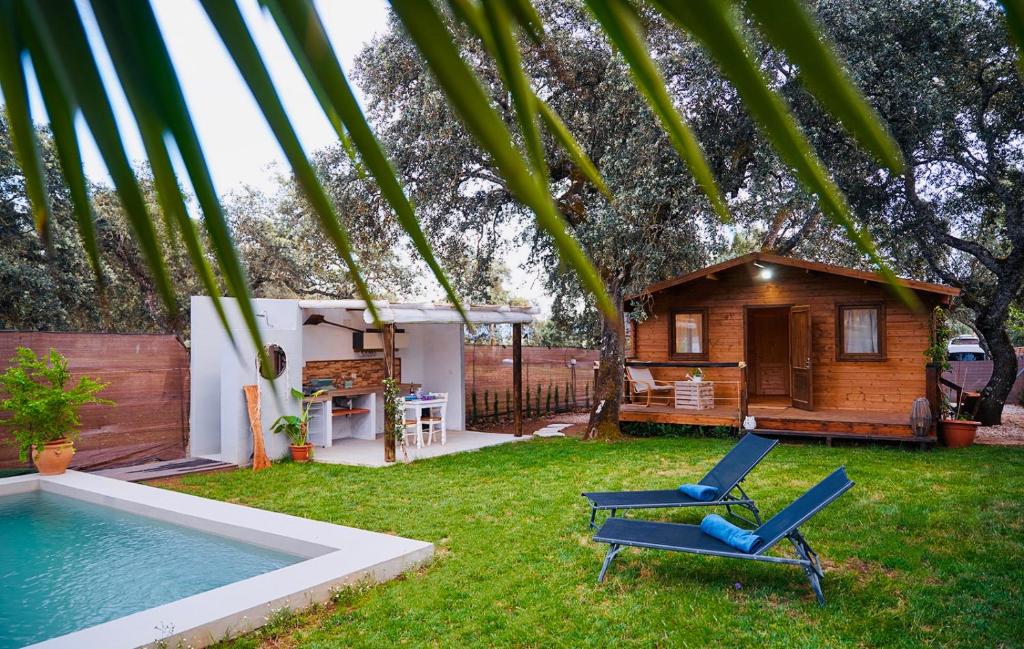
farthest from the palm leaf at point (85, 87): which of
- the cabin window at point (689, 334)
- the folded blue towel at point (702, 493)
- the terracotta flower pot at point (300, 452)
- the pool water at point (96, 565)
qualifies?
the cabin window at point (689, 334)

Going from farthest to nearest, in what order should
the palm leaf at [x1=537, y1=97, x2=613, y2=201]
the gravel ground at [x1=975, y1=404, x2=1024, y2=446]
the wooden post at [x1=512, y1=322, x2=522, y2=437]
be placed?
the wooden post at [x1=512, y1=322, x2=522, y2=437] < the gravel ground at [x1=975, y1=404, x2=1024, y2=446] < the palm leaf at [x1=537, y1=97, x2=613, y2=201]

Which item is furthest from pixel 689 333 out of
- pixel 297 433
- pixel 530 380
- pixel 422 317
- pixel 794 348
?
pixel 297 433

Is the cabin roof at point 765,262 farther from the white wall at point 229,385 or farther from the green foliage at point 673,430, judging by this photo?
the white wall at point 229,385

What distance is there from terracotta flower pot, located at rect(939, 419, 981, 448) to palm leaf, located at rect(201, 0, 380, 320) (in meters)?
13.6

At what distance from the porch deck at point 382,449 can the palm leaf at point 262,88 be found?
10589mm

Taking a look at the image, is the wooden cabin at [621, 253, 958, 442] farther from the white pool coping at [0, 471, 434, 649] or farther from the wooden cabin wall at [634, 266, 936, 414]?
the white pool coping at [0, 471, 434, 649]

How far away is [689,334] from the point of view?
591 inches

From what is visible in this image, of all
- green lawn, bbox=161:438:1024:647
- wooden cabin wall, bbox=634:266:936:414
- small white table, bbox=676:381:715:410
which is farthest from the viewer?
small white table, bbox=676:381:715:410

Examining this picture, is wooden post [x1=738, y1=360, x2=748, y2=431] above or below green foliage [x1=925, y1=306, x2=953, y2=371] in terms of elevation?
below

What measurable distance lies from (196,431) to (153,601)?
252 inches

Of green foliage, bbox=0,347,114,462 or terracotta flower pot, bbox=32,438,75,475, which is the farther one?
terracotta flower pot, bbox=32,438,75,475

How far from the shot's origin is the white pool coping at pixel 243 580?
4383mm

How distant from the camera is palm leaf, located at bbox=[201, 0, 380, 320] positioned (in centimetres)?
26

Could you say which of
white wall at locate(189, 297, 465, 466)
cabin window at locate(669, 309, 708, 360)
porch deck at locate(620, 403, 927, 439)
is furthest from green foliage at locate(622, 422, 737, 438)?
white wall at locate(189, 297, 465, 466)
